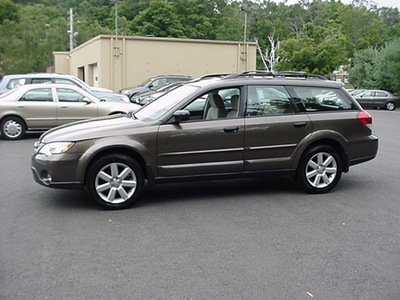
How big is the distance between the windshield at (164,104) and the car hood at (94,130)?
230mm

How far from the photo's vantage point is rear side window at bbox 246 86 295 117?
6.80 m

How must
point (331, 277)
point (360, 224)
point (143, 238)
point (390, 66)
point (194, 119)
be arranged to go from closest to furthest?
point (331, 277) < point (143, 238) < point (360, 224) < point (194, 119) < point (390, 66)

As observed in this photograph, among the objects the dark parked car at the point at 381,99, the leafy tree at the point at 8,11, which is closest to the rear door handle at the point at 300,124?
the dark parked car at the point at 381,99

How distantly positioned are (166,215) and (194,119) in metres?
1.50

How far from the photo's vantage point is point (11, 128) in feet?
42.3

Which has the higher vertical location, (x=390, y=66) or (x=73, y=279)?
(x=390, y=66)

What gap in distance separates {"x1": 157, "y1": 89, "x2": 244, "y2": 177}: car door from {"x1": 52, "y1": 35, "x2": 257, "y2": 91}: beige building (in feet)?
82.3

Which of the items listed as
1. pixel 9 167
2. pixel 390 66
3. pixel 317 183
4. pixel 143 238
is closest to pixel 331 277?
pixel 143 238

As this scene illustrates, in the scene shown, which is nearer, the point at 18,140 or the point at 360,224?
the point at 360,224

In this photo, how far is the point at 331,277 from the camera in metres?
4.14

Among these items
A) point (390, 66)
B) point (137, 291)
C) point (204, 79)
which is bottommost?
point (137, 291)

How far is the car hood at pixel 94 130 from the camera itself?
6.12m

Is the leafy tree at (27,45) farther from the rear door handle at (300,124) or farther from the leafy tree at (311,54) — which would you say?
the rear door handle at (300,124)

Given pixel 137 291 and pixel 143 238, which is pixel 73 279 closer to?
pixel 137 291
